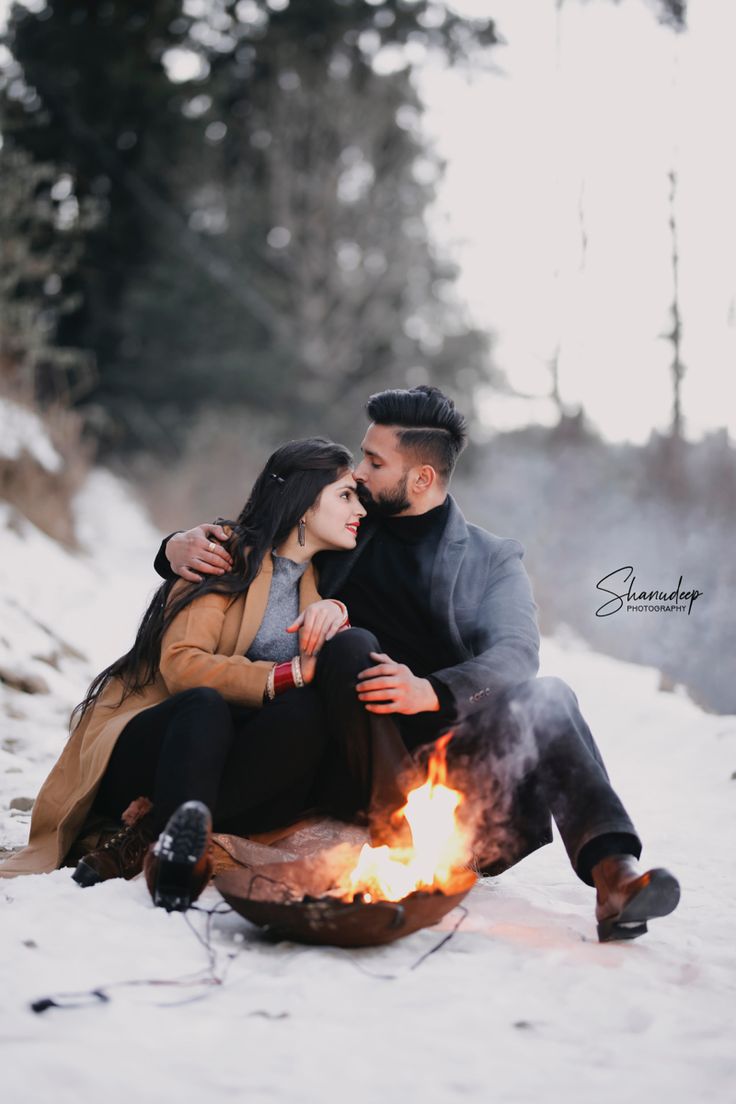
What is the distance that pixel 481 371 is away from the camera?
19.5 metres

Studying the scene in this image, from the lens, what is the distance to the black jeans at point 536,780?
8.87 feet

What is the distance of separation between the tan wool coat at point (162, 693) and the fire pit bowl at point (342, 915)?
0.61 metres

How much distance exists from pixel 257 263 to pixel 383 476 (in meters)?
15.9

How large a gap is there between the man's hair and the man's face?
5cm

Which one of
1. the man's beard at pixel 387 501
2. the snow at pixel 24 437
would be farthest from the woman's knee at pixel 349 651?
the snow at pixel 24 437

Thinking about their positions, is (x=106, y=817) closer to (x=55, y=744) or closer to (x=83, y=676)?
(x=55, y=744)

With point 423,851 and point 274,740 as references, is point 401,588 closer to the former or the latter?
point 274,740

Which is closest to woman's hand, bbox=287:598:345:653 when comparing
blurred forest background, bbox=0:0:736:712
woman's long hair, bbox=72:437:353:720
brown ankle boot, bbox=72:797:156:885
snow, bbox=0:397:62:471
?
woman's long hair, bbox=72:437:353:720

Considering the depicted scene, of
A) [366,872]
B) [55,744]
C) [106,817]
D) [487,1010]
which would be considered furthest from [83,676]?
[487,1010]

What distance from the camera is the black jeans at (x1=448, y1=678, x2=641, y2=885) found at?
271 cm

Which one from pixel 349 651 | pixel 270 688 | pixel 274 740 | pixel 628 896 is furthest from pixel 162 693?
pixel 628 896

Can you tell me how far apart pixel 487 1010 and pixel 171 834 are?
787 mm

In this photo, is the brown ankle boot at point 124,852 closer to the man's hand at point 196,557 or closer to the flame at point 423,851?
the flame at point 423,851

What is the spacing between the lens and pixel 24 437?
913 cm
